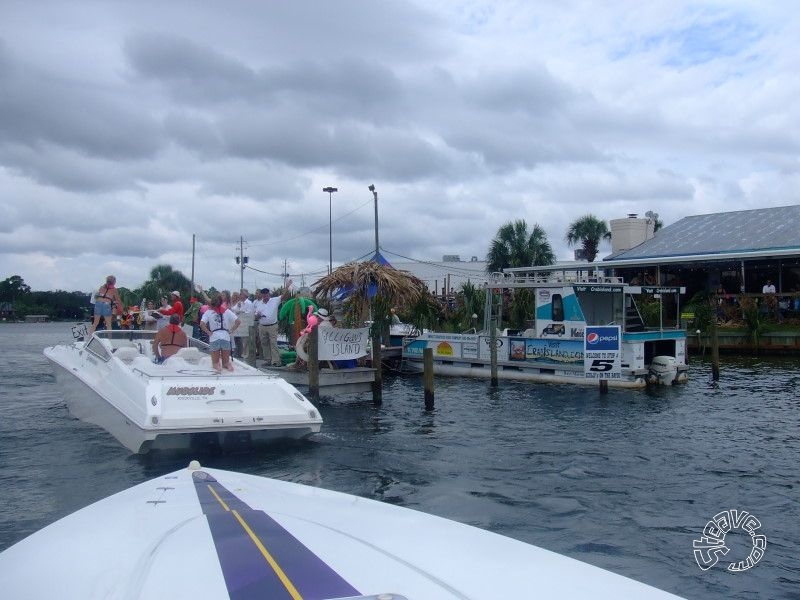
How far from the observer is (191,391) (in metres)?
10.7

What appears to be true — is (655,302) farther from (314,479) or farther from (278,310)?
(314,479)

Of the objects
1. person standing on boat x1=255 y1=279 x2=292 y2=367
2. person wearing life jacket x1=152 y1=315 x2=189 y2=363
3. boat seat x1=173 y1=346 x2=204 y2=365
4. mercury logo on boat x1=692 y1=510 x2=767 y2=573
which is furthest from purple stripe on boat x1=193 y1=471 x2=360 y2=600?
person standing on boat x1=255 y1=279 x2=292 y2=367

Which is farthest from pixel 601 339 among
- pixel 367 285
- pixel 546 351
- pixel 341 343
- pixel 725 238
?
pixel 725 238

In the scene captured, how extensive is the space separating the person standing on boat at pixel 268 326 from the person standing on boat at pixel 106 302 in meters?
3.33

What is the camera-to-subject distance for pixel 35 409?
52.6 ft

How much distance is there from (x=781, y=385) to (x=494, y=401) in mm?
8033

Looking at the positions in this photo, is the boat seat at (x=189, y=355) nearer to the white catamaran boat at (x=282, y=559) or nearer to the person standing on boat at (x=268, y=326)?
the person standing on boat at (x=268, y=326)

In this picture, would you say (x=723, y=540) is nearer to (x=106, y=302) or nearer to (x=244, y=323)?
(x=106, y=302)

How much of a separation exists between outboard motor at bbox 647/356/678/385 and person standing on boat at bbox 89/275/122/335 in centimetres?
1306

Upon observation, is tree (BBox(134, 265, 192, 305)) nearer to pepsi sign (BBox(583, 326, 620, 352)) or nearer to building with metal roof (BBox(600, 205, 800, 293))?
building with metal roof (BBox(600, 205, 800, 293))

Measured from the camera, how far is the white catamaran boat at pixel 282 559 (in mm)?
3266

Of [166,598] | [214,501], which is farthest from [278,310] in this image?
[166,598]

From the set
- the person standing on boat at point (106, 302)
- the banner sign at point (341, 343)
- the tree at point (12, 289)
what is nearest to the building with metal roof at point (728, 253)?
the banner sign at point (341, 343)

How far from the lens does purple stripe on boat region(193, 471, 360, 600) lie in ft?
10.3
